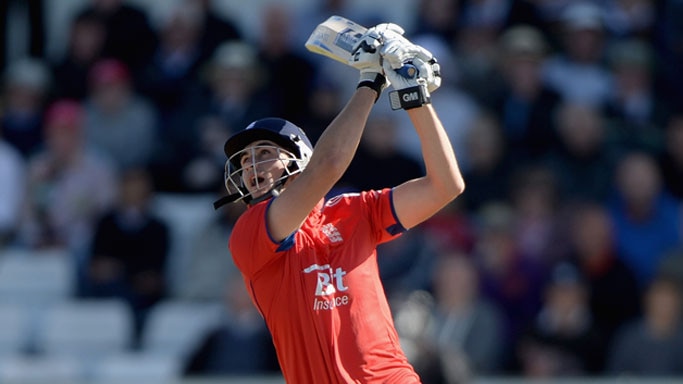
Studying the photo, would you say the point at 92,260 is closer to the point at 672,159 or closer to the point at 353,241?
the point at 672,159

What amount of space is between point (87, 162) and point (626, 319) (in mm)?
4838

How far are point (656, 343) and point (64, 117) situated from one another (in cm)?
540

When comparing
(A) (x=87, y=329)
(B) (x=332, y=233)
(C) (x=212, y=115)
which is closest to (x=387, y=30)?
(B) (x=332, y=233)

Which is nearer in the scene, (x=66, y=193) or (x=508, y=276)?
(x=508, y=276)

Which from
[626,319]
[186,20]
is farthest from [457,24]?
[626,319]

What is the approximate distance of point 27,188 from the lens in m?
11.0

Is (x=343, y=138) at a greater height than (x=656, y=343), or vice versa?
(x=343, y=138)

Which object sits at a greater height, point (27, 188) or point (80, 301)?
point (27, 188)

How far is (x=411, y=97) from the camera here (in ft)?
15.7

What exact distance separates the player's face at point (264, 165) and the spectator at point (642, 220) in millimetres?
5416

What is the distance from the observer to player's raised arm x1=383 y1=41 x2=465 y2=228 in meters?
4.79

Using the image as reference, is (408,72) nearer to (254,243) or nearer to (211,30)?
(254,243)

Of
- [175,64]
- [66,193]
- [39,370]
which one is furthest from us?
[175,64]

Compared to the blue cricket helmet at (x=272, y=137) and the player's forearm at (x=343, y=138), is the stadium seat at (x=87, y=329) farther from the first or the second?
the player's forearm at (x=343, y=138)
